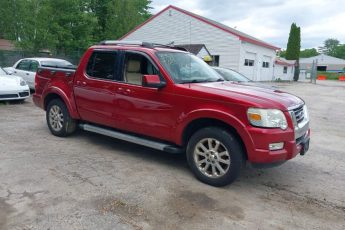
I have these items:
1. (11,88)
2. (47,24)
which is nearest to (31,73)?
(11,88)

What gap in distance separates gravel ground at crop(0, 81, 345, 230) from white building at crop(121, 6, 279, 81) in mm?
20747

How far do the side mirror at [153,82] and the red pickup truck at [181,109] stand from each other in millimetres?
14

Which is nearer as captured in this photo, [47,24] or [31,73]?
[31,73]

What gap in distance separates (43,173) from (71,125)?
1961mm

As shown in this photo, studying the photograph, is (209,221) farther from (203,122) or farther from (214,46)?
(214,46)

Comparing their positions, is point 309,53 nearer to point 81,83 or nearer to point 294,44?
point 294,44

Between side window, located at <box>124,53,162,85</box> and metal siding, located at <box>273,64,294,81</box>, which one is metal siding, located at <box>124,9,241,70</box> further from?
side window, located at <box>124,53,162,85</box>

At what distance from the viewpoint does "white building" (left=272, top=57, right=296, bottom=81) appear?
1558 inches

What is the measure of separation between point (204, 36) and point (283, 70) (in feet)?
64.1

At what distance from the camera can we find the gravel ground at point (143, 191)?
11.4ft

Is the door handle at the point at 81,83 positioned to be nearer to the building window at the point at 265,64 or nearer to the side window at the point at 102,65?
the side window at the point at 102,65

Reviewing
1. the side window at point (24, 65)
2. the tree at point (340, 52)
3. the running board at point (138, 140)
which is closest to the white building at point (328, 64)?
the tree at point (340, 52)

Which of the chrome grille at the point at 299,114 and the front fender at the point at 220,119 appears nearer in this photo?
the front fender at the point at 220,119

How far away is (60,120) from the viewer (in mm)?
6477
